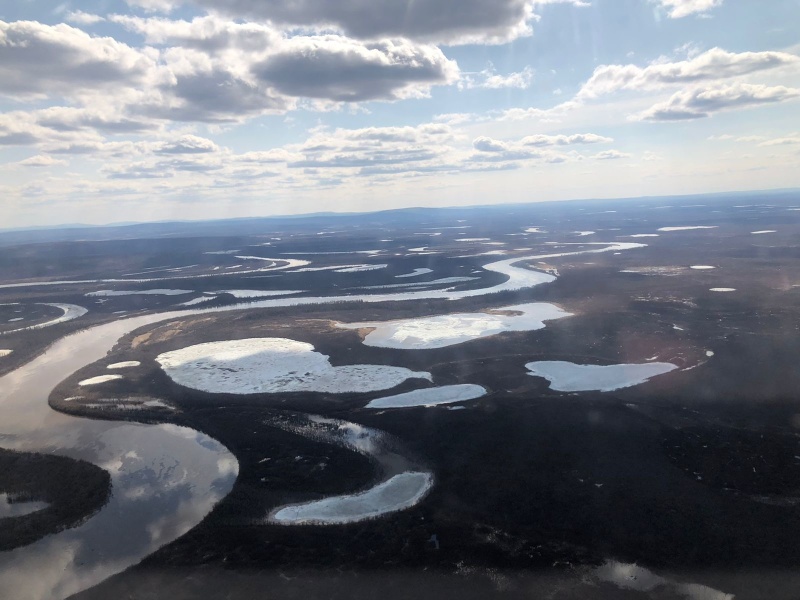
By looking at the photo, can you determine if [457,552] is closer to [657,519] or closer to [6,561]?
[657,519]

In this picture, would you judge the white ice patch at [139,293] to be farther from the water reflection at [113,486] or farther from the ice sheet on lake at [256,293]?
the water reflection at [113,486]

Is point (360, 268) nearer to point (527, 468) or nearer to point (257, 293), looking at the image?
point (257, 293)

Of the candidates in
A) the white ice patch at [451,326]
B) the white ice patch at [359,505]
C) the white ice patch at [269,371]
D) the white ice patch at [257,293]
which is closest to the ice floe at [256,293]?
the white ice patch at [257,293]

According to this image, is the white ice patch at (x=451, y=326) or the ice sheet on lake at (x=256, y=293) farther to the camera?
the ice sheet on lake at (x=256, y=293)

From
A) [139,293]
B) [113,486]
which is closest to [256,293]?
[139,293]

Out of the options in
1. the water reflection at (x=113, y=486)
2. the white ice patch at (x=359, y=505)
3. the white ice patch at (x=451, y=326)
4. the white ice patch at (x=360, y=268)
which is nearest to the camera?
the water reflection at (x=113, y=486)

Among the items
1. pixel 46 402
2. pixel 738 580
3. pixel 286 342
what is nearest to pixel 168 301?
pixel 286 342
